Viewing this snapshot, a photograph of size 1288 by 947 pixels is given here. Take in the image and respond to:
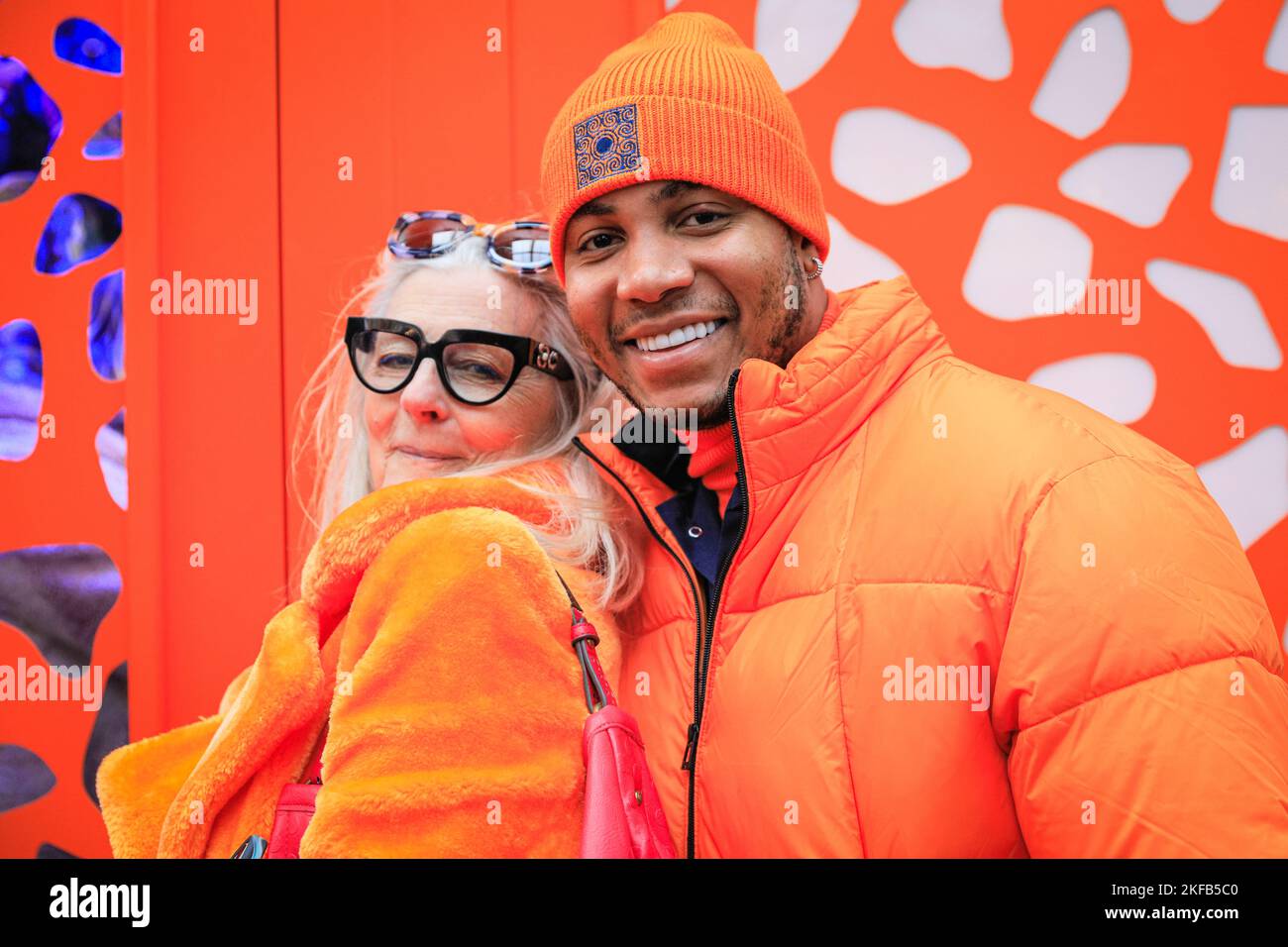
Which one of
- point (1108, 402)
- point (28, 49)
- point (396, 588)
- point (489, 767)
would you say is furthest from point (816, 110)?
point (28, 49)

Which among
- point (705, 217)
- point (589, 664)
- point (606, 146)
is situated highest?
point (606, 146)

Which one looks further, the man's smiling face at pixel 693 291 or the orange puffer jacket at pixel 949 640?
the man's smiling face at pixel 693 291

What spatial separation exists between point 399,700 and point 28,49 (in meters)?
2.32

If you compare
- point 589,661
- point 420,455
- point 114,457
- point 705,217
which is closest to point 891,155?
point 705,217

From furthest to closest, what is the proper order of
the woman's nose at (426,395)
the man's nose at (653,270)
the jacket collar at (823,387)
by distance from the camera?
the woman's nose at (426,395)
the man's nose at (653,270)
the jacket collar at (823,387)

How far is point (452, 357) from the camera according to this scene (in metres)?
2.00

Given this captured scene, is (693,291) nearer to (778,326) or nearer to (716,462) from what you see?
(778,326)

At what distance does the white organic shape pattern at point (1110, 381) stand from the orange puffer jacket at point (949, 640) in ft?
3.25

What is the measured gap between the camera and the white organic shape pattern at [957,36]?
2.53 meters

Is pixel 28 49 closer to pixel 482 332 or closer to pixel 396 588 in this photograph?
pixel 482 332

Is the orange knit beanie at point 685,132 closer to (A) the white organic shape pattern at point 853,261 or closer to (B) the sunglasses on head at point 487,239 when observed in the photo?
(B) the sunglasses on head at point 487,239

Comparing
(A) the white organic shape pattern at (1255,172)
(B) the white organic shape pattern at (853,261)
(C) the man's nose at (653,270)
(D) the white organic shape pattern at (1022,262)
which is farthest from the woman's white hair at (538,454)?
(A) the white organic shape pattern at (1255,172)

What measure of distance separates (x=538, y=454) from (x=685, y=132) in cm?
65

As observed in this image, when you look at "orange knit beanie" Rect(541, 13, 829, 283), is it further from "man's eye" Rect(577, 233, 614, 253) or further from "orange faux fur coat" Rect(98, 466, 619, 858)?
"orange faux fur coat" Rect(98, 466, 619, 858)
